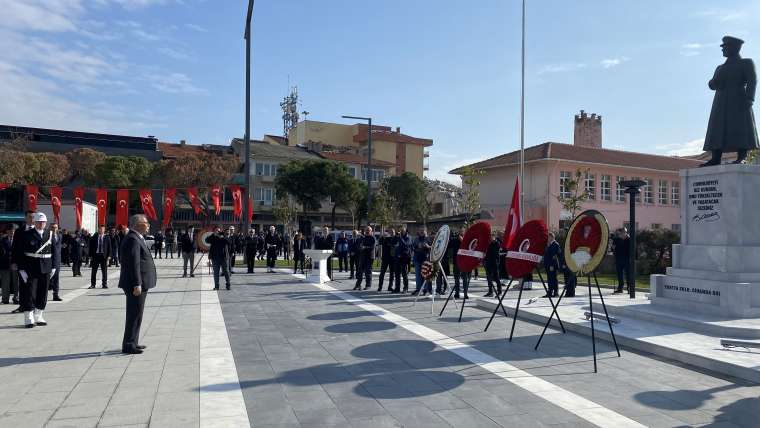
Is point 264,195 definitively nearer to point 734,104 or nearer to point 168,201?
point 168,201

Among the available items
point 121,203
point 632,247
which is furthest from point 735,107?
point 121,203

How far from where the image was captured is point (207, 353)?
26.5 feet

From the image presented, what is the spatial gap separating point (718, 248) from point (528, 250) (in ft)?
14.8

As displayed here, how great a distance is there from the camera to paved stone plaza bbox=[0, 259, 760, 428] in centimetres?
542

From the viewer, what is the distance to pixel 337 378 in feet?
22.2

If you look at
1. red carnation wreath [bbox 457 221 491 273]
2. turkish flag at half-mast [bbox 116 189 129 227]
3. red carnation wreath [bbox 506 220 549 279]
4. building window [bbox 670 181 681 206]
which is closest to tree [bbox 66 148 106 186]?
turkish flag at half-mast [bbox 116 189 129 227]

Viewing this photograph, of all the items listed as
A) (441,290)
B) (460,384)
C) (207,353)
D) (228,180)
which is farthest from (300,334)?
(228,180)

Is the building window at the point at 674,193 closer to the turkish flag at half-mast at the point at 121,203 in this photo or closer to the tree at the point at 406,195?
the tree at the point at 406,195

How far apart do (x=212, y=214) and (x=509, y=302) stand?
5066cm

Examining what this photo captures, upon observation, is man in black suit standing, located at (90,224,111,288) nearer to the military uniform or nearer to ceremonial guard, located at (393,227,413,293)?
the military uniform

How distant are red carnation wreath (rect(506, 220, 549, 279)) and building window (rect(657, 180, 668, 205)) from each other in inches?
1779

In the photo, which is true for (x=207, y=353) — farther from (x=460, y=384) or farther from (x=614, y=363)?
(x=614, y=363)

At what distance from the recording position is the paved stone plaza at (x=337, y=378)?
542 cm

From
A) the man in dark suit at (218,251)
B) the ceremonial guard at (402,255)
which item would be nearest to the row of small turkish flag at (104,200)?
the man in dark suit at (218,251)
